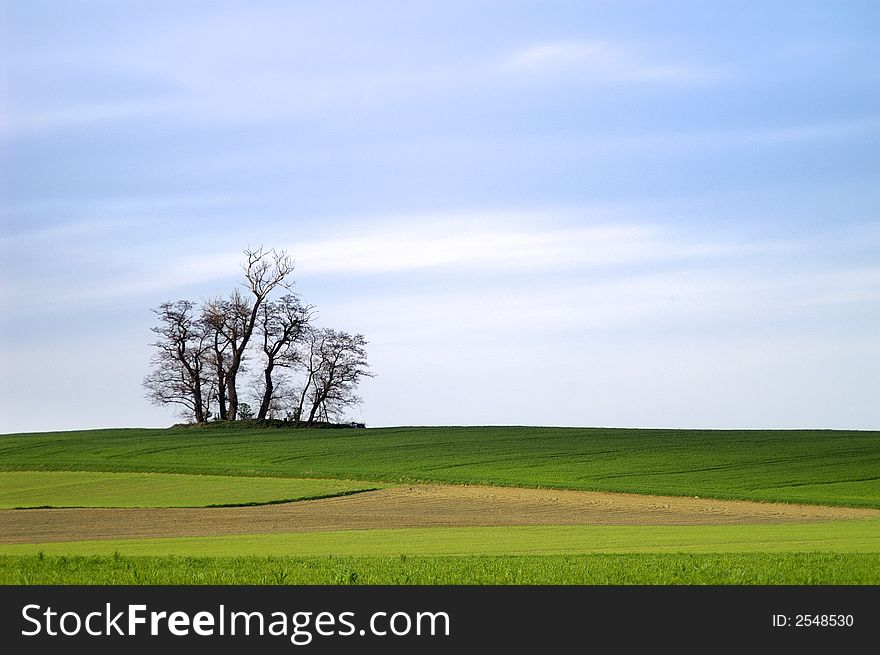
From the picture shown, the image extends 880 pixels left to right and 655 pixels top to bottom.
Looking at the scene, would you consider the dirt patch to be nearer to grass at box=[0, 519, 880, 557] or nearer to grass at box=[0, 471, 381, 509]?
grass at box=[0, 471, 381, 509]

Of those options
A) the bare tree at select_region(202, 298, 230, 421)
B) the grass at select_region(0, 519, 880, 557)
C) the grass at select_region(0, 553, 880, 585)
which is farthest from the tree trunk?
the grass at select_region(0, 553, 880, 585)

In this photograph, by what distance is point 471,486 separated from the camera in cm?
4072

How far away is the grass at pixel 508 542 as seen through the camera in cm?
1927

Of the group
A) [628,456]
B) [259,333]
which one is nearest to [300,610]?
[628,456]

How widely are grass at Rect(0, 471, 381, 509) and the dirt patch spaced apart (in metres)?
1.72

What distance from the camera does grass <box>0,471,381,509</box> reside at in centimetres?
3325

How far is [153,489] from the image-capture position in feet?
124

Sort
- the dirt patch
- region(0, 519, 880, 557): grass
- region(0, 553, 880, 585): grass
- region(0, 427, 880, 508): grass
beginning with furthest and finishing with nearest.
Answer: region(0, 427, 880, 508): grass < the dirt patch < region(0, 519, 880, 557): grass < region(0, 553, 880, 585): grass

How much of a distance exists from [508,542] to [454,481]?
20.1 meters

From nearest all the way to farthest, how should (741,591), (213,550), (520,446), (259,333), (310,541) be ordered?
(741,591), (213,550), (310,541), (520,446), (259,333)

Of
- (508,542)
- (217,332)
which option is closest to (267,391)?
(217,332)

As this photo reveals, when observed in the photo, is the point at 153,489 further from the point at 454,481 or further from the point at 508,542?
the point at 508,542

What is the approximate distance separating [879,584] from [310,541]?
12110mm

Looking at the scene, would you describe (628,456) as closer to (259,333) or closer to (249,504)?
(249,504)
